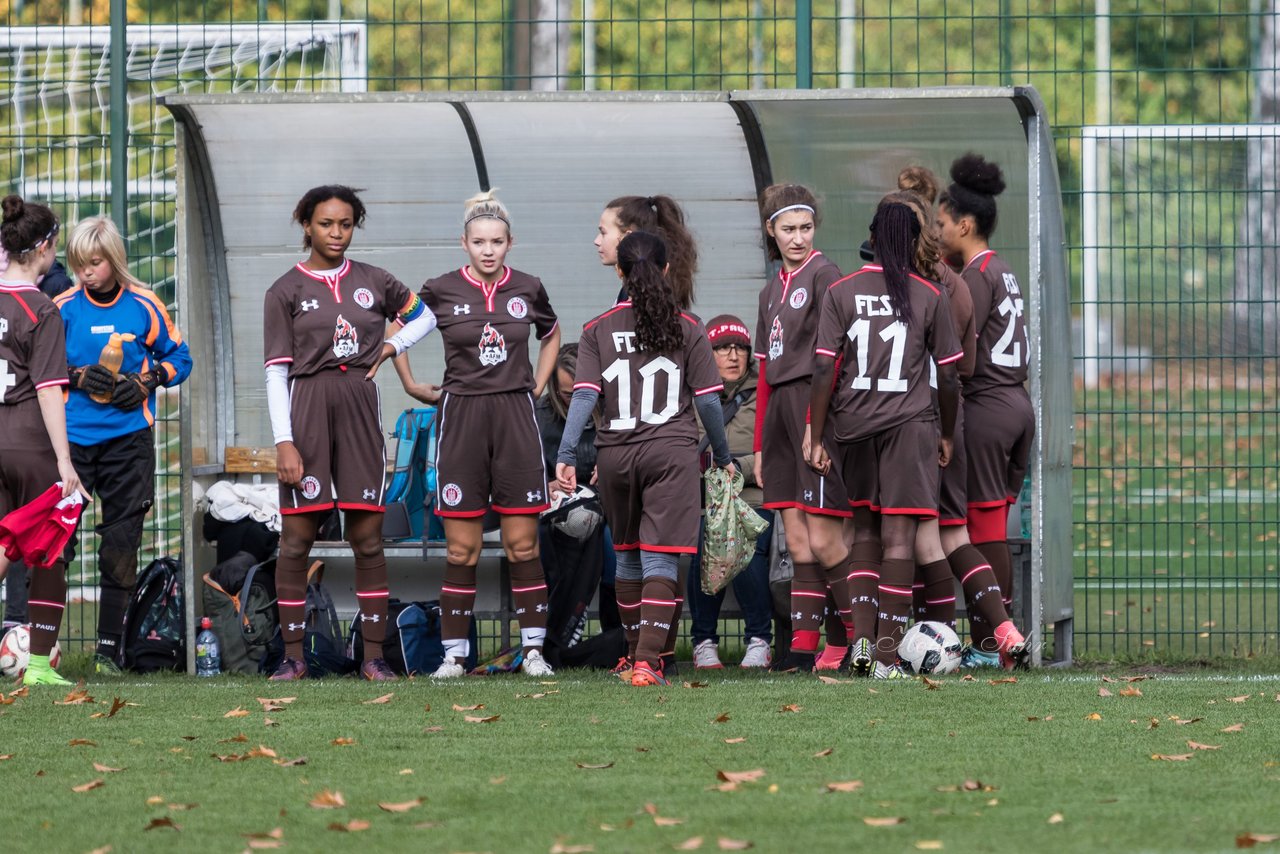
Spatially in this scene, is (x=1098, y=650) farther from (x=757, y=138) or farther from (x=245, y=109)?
(x=245, y=109)

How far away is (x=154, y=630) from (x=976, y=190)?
4010mm

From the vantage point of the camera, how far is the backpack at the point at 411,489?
329 inches

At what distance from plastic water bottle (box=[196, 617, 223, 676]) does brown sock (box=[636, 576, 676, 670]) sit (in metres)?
1.99

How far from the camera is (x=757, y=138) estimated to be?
904cm

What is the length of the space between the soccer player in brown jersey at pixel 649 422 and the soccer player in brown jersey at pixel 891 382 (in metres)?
0.48

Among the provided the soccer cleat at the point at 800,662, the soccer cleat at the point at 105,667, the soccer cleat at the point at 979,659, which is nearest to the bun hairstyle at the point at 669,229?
the soccer cleat at the point at 800,662

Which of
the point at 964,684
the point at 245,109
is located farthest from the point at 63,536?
the point at 964,684

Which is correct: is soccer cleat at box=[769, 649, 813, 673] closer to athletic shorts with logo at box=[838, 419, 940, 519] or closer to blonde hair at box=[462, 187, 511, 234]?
athletic shorts with logo at box=[838, 419, 940, 519]

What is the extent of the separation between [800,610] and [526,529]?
117cm

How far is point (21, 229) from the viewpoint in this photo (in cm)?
743

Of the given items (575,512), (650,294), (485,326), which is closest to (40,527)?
(485,326)

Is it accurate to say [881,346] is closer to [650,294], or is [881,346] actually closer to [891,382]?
[891,382]

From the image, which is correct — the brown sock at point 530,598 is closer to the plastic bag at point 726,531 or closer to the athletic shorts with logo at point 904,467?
the plastic bag at point 726,531

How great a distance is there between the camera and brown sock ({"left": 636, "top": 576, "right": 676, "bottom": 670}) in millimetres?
7066
